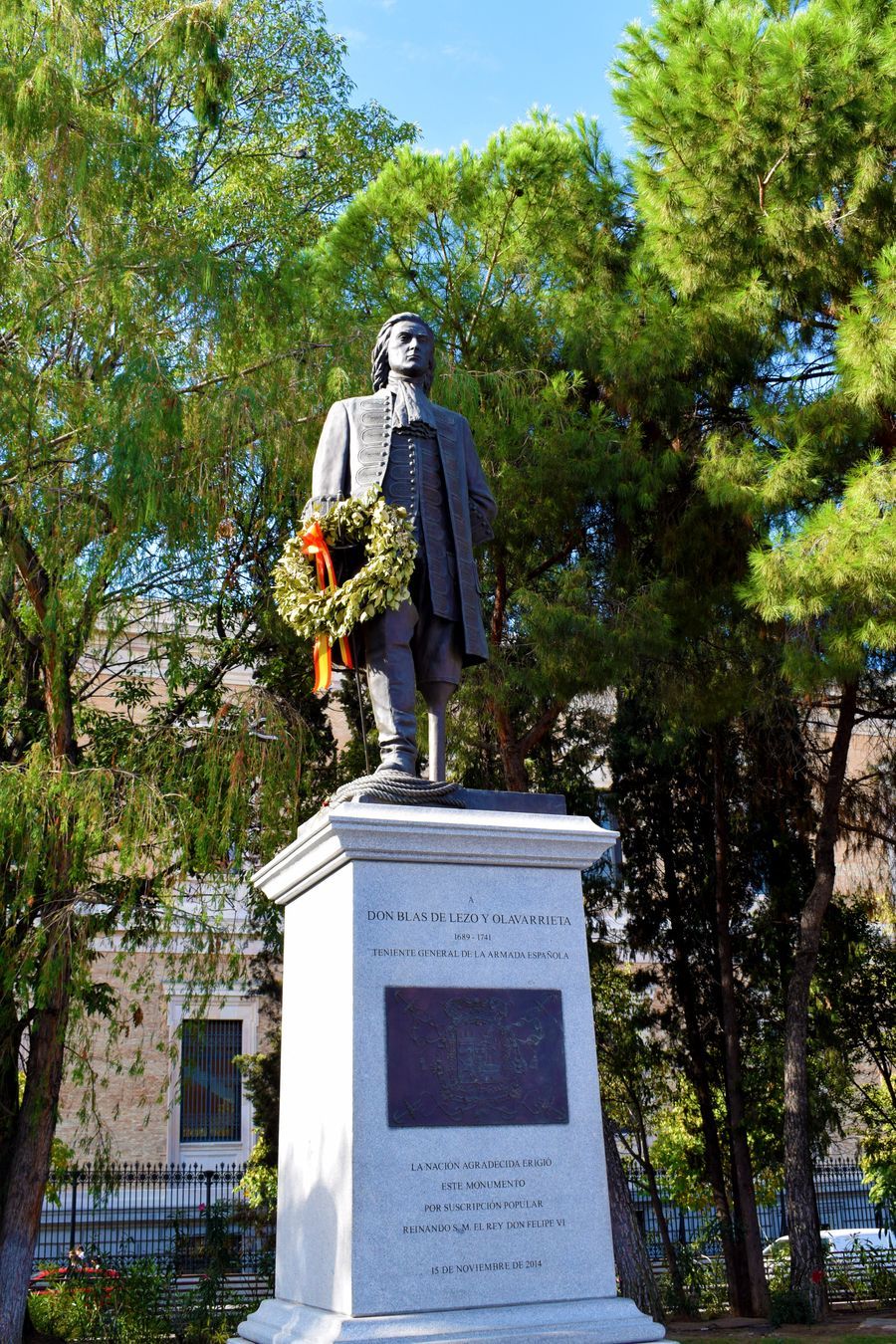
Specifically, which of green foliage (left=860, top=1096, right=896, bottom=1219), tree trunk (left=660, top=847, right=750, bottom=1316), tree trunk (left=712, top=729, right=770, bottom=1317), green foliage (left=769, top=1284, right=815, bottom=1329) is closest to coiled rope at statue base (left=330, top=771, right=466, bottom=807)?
green foliage (left=769, top=1284, right=815, bottom=1329)

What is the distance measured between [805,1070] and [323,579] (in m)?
8.71

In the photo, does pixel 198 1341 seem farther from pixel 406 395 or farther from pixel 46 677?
pixel 406 395

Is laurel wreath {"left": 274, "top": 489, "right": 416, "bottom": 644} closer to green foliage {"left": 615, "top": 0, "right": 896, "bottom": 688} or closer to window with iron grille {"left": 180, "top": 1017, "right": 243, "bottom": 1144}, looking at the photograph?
green foliage {"left": 615, "top": 0, "right": 896, "bottom": 688}

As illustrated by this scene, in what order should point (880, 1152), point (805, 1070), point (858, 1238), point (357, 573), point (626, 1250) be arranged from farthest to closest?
1. point (880, 1152)
2. point (858, 1238)
3. point (805, 1070)
4. point (626, 1250)
5. point (357, 573)

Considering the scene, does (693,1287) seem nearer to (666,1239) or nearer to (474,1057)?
(666,1239)

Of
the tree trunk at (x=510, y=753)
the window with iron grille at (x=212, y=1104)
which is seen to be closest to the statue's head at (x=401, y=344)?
the tree trunk at (x=510, y=753)

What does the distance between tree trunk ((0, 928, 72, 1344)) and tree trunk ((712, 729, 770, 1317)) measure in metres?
7.14

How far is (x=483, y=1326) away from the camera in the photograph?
425 cm

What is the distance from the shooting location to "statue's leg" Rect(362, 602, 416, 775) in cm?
541

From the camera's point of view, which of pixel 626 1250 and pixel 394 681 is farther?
pixel 626 1250

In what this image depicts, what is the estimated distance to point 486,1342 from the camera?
4184 mm

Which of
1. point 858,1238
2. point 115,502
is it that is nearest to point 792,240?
point 115,502

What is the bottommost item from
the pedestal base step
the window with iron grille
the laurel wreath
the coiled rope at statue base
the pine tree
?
the pedestal base step

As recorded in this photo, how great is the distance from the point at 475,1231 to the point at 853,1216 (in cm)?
1853
